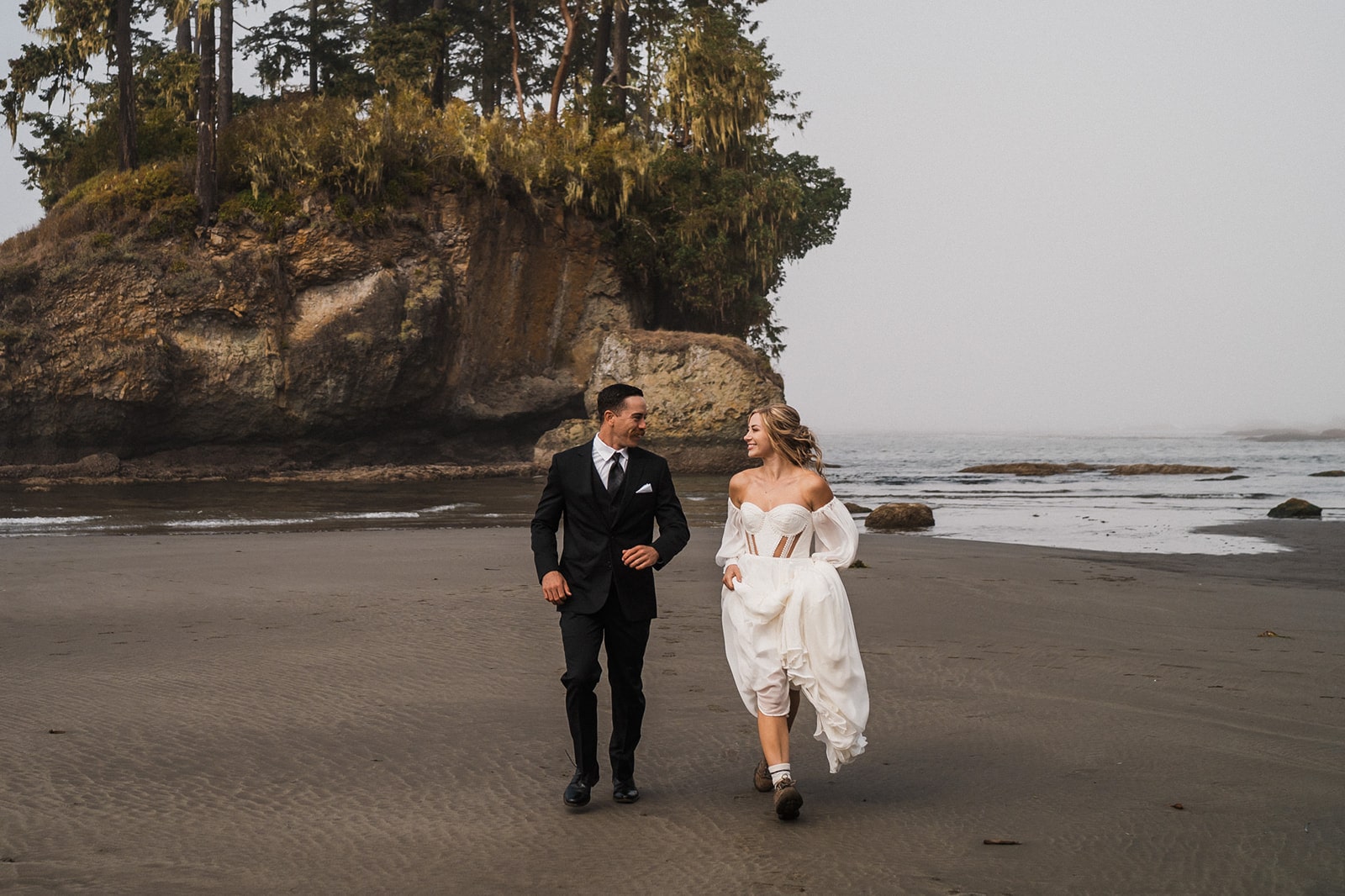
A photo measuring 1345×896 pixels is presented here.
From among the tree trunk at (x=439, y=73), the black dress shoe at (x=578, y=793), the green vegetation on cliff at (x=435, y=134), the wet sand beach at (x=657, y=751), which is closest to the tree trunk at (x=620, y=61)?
the green vegetation on cliff at (x=435, y=134)

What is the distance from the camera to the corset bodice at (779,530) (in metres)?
4.83

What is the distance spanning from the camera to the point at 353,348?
31.8m

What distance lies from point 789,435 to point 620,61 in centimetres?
3472

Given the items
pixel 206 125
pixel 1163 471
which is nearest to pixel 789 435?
pixel 206 125

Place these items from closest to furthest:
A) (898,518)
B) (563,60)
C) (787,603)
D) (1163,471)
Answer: (787,603), (898,518), (563,60), (1163,471)

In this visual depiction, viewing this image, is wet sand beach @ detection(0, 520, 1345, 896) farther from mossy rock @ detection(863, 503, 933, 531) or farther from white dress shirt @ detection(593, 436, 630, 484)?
mossy rock @ detection(863, 503, 933, 531)

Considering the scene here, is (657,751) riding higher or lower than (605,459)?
lower

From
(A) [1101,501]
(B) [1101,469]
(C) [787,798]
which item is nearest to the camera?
(C) [787,798]

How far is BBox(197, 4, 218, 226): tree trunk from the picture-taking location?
1192 inches

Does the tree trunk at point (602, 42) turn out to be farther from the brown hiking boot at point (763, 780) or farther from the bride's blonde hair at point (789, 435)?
the brown hiking boot at point (763, 780)

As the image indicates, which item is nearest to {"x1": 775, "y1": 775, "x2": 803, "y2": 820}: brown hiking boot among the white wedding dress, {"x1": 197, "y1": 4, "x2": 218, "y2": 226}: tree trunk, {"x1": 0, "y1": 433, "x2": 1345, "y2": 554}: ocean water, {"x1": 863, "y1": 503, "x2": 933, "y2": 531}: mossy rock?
the white wedding dress

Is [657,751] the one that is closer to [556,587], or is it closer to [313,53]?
[556,587]

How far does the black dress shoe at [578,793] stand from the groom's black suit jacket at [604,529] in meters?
0.69

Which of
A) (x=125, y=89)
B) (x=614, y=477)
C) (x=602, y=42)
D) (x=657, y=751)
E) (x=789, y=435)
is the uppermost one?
(x=602, y=42)
